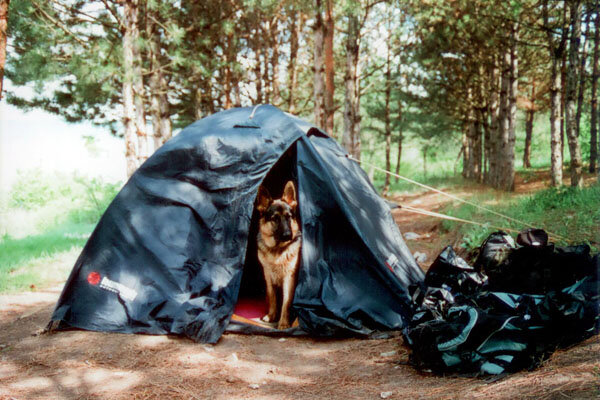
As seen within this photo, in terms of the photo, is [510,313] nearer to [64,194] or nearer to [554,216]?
[554,216]

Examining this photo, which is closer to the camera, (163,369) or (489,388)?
(489,388)

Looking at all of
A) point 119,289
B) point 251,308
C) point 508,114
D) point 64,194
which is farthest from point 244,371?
point 64,194

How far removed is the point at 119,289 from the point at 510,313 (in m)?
3.71

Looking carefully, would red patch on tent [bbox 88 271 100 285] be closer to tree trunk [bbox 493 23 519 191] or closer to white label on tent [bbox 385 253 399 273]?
white label on tent [bbox 385 253 399 273]

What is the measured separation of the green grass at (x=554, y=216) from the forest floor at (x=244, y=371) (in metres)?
3.07

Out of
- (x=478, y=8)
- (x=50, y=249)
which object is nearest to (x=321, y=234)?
(x=50, y=249)

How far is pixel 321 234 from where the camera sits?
178 inches

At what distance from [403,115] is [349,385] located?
62.5 ft

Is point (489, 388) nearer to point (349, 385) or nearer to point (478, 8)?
point (349, 385)

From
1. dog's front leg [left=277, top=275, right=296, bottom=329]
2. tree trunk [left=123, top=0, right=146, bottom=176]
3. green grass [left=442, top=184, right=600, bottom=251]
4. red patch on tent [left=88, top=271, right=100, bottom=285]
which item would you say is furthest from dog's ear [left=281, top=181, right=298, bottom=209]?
tree trunk [left=123, top=0, right=146, bottom=176]

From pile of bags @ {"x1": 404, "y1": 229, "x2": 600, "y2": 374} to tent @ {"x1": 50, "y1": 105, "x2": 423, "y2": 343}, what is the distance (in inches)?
20.6

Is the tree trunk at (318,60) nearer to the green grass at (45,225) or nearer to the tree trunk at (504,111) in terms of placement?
the tree trunk at (504,111)

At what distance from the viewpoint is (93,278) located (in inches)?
169

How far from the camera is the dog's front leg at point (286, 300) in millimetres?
4395
